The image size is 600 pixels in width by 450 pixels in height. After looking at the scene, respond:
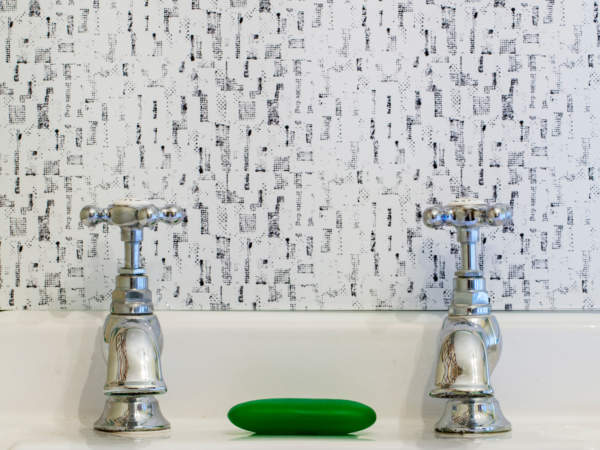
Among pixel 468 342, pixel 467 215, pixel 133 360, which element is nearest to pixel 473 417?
pixel 468 342

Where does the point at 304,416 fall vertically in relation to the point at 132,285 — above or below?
below

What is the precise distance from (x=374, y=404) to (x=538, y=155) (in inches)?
12.3

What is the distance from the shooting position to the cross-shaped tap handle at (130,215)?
28.0 inches

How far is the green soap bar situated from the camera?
684 mm

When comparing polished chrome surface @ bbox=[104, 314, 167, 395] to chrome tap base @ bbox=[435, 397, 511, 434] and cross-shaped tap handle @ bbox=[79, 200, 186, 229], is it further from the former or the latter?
chrome tap base @ bbox=[435, 397, 511, 434]

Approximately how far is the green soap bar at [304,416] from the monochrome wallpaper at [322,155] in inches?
6.2

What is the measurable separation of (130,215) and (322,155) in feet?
0.74

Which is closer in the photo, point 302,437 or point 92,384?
point 302,437

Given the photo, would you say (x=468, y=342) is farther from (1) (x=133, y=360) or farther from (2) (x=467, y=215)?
(1) (x=133, y=360)

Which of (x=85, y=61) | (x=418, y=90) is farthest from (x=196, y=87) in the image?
(x=418, y=90)

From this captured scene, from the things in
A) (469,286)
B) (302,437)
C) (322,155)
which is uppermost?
(322,155)

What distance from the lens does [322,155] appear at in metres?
0.84

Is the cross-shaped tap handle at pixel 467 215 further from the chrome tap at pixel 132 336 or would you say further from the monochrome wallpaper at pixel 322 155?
the chrome tap at pixel 132 336

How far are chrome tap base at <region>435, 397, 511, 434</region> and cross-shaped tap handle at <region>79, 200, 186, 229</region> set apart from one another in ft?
1.00
